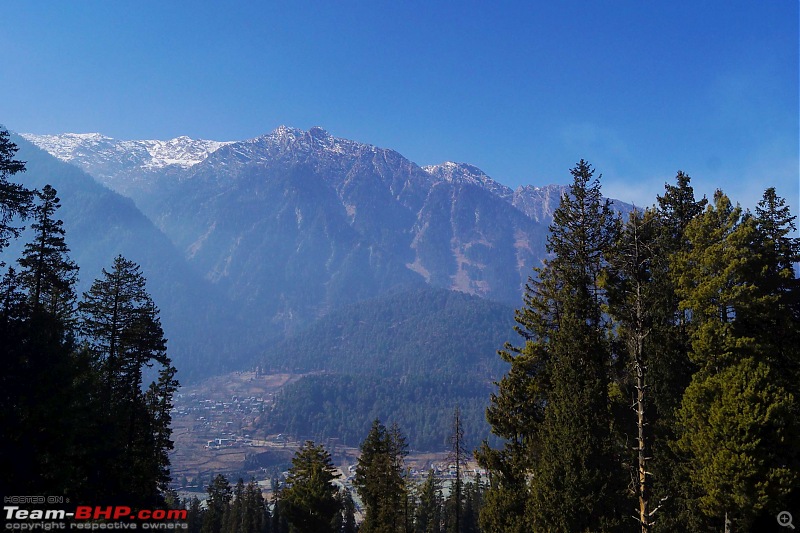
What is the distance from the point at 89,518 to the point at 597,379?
2398 centimetres

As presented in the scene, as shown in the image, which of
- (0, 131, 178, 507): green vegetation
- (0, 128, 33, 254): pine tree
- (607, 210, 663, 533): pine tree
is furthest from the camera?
(0, 128, 33, 254): pine tree

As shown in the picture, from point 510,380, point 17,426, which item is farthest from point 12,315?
point 510,380

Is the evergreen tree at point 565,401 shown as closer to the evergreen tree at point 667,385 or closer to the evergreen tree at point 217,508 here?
the evergreen tree at point 667,385

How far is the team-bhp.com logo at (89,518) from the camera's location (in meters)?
23.2

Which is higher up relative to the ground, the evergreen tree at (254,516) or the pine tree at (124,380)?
the pine tree at (124,380)

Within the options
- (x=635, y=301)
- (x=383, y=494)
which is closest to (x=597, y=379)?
(x=635, y=301)

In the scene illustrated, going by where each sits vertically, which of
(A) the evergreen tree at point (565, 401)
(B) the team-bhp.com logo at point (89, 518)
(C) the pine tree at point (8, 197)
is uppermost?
(C) the pine tree at point (8, 197)

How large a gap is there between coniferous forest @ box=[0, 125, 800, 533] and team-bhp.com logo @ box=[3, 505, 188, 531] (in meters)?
1.61

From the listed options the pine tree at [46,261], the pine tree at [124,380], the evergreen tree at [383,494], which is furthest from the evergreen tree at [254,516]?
the pine tree at [46,261]

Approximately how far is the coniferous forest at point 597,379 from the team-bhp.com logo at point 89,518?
1.61 meters

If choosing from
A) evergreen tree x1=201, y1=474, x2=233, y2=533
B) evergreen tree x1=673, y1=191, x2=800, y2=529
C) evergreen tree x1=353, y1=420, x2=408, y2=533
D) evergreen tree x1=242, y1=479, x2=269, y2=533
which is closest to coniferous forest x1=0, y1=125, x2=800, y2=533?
evergreen tree x1=673, y1=191, x2=800, y2=529

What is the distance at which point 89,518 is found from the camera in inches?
1009

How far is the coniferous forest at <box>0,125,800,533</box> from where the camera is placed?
25.0 meters

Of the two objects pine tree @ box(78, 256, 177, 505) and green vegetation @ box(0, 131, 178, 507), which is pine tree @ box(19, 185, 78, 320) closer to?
green vegetation @ box(0, 131, 178, 507)
